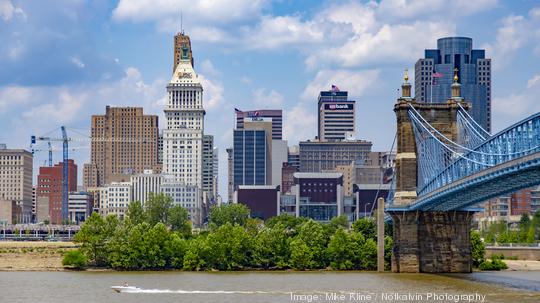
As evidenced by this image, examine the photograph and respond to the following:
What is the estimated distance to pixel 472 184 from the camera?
88062 mm

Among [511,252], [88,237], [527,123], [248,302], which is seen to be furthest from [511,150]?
[511,252]

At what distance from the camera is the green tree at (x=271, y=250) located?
401 feet

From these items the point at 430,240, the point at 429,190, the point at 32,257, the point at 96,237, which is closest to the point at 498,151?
the point at 429,190

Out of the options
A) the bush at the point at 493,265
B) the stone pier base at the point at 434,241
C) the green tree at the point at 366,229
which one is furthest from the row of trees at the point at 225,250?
the bush at the point at 493,265

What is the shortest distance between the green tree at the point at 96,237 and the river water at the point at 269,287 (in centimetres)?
836

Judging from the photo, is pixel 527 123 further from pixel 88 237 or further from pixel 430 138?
pixel 88 237

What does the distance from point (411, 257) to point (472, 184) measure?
28355mm

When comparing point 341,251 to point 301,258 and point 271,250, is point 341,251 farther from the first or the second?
point 271,250

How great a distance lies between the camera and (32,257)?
439ft

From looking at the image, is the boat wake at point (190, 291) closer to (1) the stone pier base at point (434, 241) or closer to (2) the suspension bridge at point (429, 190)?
(2) the suspension bridge at point (429, 190)

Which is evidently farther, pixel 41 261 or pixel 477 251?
pixel 41 261

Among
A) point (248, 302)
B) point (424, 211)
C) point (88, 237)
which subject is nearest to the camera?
point (248, 302)

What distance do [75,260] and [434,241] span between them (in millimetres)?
38609

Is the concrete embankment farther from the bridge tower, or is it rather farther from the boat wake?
the boat wake
